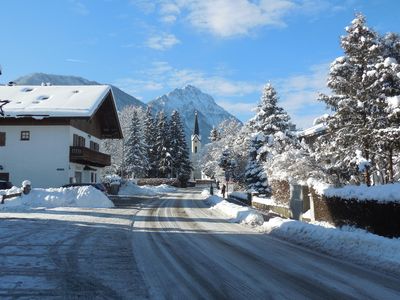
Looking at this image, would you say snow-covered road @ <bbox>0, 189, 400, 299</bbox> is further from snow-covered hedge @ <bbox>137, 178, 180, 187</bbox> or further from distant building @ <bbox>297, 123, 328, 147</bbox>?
snow-covered hedge @ <bbox>137, 178, 180, 187</bbox>

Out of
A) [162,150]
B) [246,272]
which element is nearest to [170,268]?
[246,272]

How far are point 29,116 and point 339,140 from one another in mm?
25746

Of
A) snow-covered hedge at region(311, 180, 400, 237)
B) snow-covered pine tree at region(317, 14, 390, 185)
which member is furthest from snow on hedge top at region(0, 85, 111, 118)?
snow-covered hedge at region(311, 180, 400, 237)

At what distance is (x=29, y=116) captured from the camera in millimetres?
38562

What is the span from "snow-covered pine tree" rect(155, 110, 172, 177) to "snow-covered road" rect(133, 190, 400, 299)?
75.9 metres

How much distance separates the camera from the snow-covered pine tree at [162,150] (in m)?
Answer: 90.1

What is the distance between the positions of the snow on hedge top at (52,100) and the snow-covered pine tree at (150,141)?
43296 mm

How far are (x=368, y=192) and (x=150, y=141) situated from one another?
7710 centimetres

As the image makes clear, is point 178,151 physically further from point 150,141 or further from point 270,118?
point 270,118

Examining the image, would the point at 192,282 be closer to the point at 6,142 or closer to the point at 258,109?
Result: the point at 6,142

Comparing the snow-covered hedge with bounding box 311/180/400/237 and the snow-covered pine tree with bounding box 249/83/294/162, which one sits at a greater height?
the snow-covered pine tree with bounding box 249/83/294/162

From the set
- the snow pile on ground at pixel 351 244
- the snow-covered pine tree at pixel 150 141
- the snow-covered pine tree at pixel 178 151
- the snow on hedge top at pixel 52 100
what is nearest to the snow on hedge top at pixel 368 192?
the snow pile on ground at pixel 351 244

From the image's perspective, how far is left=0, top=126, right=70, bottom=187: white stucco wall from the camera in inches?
1571

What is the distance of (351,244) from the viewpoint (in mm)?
11508
